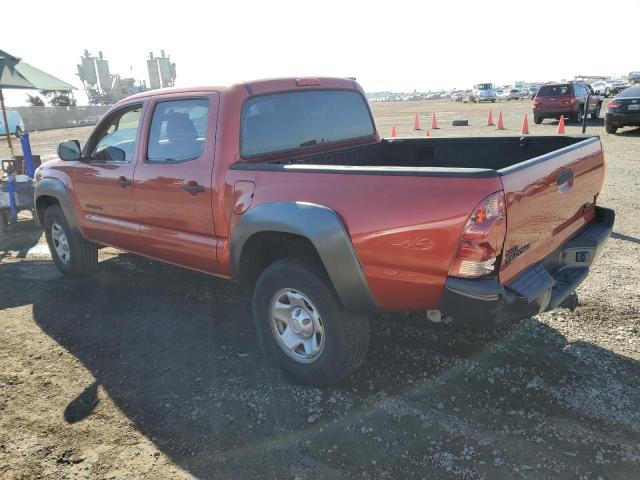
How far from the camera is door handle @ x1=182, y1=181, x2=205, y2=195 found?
342 cm

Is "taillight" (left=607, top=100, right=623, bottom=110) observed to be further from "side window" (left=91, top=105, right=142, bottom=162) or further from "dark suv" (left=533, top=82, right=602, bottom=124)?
"side window" (left=91, top=105, right=142, bottom=162)

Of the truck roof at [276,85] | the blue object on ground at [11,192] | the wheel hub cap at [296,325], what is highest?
the truck roof at [276,85]

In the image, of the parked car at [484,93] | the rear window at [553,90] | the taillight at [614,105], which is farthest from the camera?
the parked car at [484,93]

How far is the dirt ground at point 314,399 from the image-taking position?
100 inches

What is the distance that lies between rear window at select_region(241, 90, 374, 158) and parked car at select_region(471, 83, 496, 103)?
49351mm

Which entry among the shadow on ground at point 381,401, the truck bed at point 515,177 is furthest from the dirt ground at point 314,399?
the truck bed at point 515,177

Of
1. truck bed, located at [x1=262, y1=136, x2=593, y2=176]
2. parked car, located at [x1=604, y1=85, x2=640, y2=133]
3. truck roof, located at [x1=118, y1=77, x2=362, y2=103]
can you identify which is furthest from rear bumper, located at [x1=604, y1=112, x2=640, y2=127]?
truck roof, located at [x1=118, y1=77, x2=362, y2=103]

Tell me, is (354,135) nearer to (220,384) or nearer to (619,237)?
(220,384)

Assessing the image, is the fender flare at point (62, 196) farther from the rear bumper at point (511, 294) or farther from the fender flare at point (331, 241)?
the rear bumper at point (511, 294)

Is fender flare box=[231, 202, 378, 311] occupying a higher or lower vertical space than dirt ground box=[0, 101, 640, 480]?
higher

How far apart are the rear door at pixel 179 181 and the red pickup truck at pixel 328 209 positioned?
0.04 ft

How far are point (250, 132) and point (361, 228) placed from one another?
50.6 inches

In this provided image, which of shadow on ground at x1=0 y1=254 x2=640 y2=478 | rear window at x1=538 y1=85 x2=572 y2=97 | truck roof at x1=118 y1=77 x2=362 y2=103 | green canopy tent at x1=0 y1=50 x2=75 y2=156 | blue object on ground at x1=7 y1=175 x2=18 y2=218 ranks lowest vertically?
shadow on ground at x1=0 y1=254 x2=640 y2=478

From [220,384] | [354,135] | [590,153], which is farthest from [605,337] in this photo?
[220,384]
